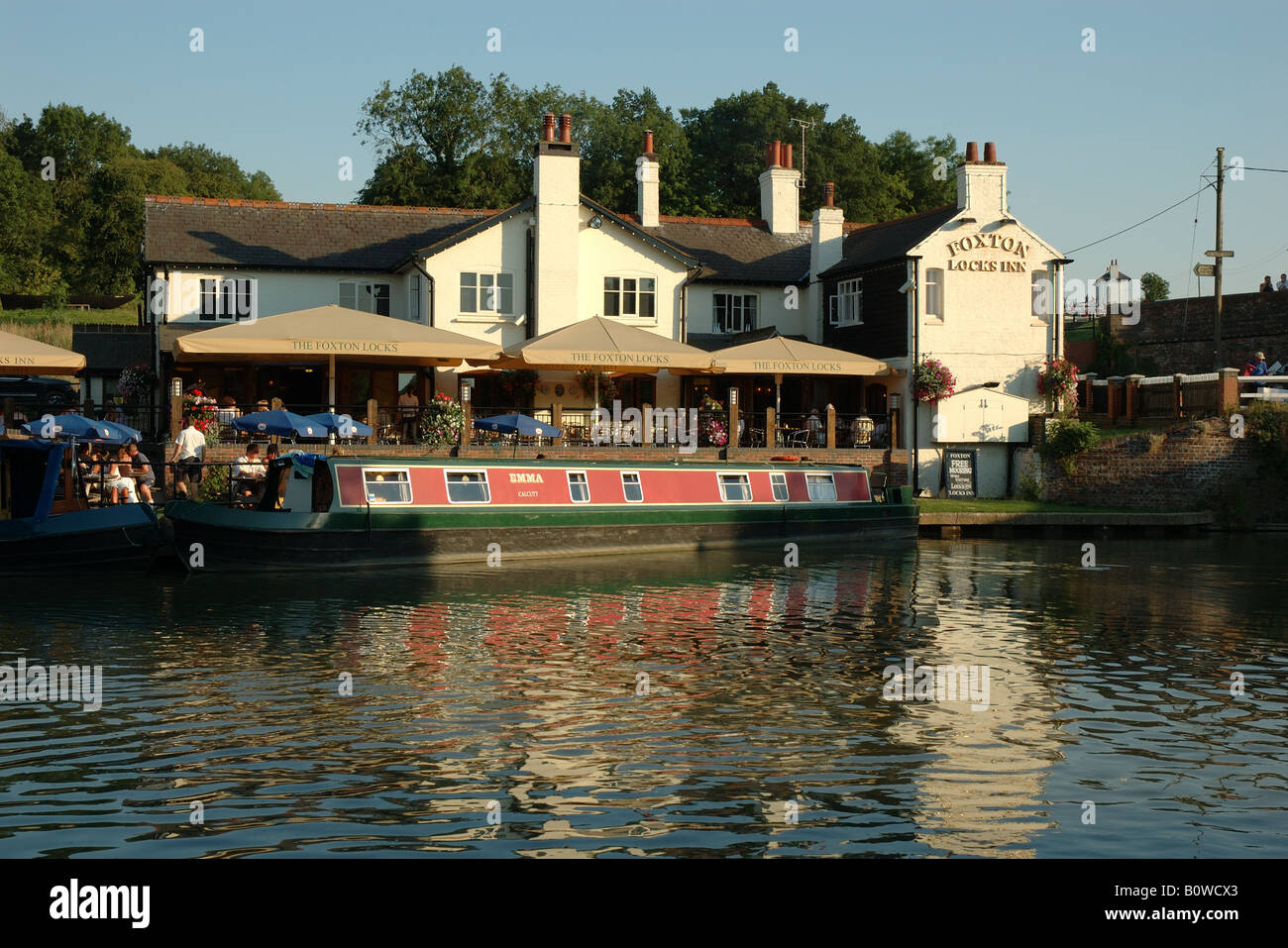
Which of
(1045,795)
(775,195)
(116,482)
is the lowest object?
(1045,795)

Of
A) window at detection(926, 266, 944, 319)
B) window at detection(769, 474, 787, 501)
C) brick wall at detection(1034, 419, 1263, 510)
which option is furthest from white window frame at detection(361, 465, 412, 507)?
brick wall at detection(1034, 419, 1263, 510)

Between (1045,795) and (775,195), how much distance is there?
121 ft

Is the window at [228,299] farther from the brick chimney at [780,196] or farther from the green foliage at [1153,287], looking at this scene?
the green foliage at [1153,287]

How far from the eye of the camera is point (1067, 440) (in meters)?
35.9

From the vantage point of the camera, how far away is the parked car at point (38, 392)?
112 ft

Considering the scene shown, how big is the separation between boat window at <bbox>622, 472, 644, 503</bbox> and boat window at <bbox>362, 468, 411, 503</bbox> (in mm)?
5055

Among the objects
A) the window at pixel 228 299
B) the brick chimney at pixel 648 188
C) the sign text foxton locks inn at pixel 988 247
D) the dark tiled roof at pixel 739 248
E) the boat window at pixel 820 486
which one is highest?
the brick chimney at pixel 648 188

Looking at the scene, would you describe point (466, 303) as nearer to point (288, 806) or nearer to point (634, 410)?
point (634, 410)

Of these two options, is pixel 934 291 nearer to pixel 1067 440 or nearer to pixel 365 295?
pixel 1067 440

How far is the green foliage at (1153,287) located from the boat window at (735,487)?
48017mm

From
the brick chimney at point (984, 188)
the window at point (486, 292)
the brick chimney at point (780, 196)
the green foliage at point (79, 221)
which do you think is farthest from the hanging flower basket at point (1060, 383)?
the green foliage at point (79, 221)

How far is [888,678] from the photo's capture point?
14.4m

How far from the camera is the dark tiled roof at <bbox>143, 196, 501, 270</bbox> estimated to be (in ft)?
122
